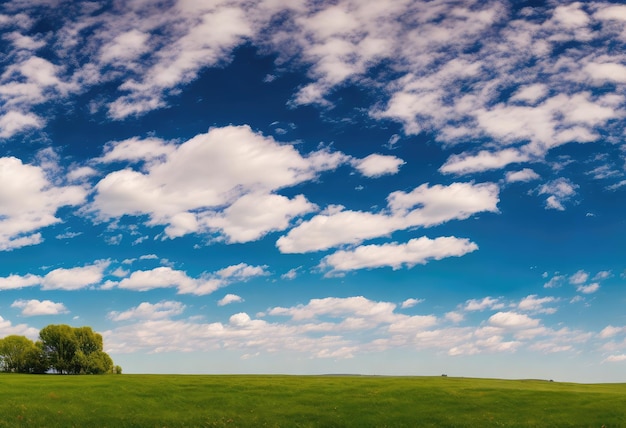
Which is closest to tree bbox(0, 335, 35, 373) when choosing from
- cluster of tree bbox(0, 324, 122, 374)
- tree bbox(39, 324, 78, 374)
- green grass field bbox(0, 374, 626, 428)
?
cluster of tree bbox(0, 324, 122, 374)

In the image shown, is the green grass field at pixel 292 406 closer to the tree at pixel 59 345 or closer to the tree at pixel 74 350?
the tree at pixel 74 350

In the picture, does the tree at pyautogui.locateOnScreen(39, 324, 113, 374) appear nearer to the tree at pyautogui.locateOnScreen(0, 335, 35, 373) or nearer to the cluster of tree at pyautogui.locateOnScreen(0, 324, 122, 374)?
the cluster of tree at pyautogui.locateOnScreen(0, 324, 122, 374)

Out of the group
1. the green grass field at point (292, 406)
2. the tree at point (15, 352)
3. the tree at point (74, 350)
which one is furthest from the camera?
the tree at point (15, 352)

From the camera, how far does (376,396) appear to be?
208 ft

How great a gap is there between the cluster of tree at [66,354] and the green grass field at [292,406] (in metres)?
60.9

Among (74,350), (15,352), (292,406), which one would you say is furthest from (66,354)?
(292,406)

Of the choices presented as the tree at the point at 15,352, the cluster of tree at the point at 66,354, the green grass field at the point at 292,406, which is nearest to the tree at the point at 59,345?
the cluster of tree at the point at 66,354

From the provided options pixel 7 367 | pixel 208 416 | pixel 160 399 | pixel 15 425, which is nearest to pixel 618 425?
pixel 208 416

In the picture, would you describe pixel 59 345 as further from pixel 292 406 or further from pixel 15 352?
pixel 292 406

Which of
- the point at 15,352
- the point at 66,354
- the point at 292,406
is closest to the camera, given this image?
the point at 292,406

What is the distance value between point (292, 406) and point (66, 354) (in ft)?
292

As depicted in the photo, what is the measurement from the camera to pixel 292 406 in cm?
5900

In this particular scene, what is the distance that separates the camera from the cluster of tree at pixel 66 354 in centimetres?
12675

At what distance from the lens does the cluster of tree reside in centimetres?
12675
